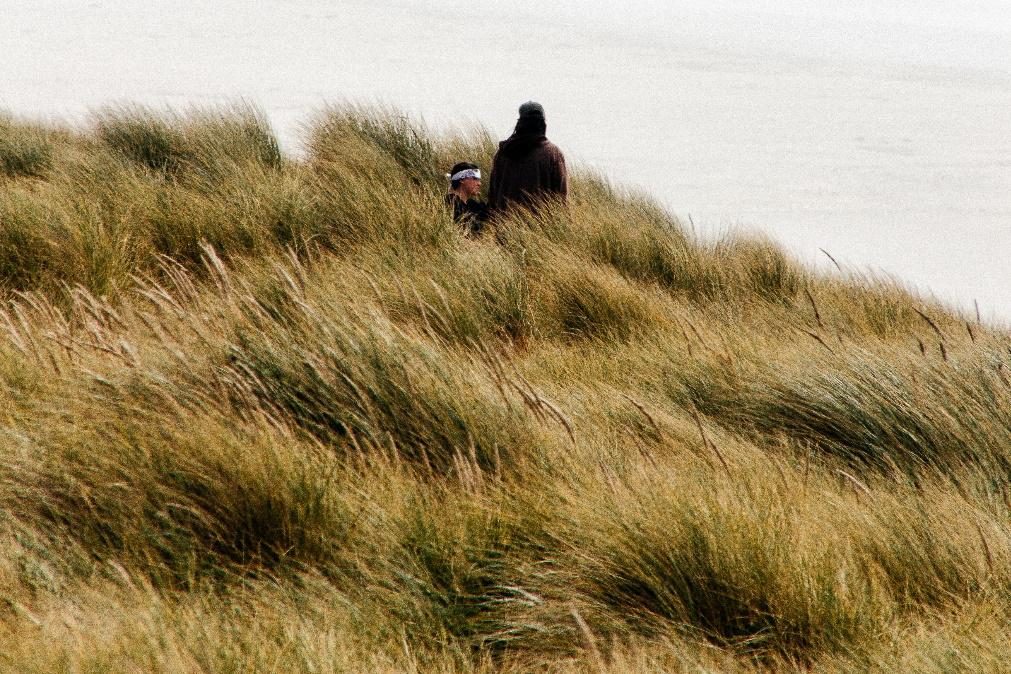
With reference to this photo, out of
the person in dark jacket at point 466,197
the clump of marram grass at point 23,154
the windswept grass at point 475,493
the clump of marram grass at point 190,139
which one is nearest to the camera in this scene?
the windswept grass at point 475,493

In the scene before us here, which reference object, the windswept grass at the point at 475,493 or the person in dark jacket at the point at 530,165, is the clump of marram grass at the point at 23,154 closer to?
the windswept grass at the point at 475,493

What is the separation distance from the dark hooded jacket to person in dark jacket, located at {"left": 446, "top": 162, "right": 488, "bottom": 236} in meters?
0.11

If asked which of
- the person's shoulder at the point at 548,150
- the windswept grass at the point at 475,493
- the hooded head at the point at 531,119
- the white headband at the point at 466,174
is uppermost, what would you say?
the hooded head at the point at 531,119

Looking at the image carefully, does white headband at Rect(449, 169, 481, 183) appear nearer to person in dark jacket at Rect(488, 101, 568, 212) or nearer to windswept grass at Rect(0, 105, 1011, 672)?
person in dark jacket at Rect(488, 101, 568, 212)

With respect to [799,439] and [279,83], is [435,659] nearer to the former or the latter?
[799,439]

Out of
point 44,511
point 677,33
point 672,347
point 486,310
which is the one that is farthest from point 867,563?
point 677,33

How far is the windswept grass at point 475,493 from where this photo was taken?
1782 mm

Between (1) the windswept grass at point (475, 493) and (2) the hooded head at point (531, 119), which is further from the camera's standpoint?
(2) the hooded head at point (531, 119)

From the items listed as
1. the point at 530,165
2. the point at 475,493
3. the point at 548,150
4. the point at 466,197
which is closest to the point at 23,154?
the point at 466,197

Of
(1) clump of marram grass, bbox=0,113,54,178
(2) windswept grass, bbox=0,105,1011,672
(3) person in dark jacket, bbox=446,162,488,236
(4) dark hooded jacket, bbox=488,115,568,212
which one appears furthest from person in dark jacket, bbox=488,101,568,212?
(1) clump of marram grass, bbox=0,113,54,178

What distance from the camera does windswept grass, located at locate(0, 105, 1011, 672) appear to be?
5.85ft

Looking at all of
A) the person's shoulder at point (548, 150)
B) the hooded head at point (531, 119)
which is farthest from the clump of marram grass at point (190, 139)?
the person's shoulder at point (548, 150)

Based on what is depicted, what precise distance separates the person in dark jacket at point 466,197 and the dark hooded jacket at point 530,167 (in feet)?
0.35

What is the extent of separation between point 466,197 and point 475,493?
422 cm
